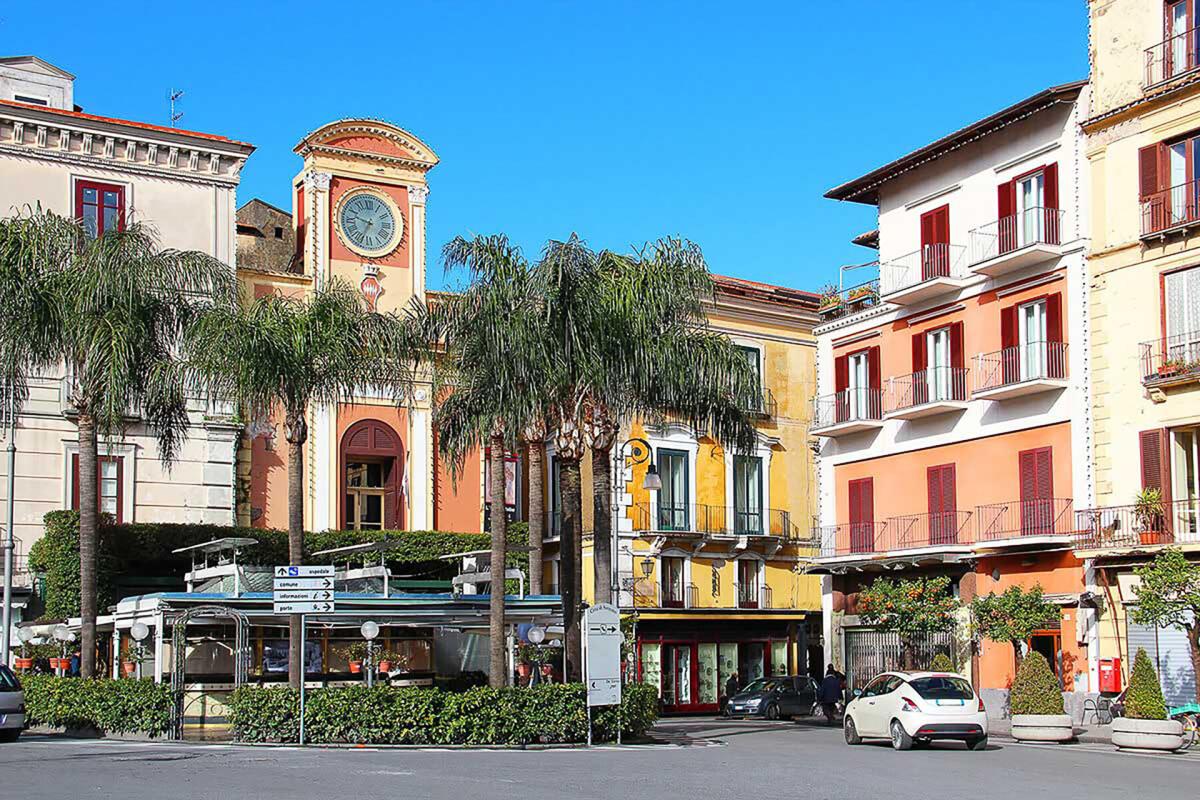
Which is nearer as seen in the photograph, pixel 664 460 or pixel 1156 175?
pixel 1156 175

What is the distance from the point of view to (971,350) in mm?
41969

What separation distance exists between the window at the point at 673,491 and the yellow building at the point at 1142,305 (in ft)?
61.8

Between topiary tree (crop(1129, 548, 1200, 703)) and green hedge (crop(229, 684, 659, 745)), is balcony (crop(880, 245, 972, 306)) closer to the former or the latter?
topiary tree (crop(1129, 548, 1200, 703))

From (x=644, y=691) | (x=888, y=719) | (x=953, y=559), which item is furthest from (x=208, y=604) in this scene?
(x=953, y=559)

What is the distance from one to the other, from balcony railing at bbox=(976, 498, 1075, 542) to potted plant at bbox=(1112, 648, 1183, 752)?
29.2ft

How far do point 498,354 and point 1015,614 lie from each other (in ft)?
49.2

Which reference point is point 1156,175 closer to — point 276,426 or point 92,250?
point 92,250

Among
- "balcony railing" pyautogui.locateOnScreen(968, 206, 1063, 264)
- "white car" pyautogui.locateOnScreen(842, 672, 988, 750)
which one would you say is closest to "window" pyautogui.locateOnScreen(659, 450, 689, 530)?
"balcony railing" pyautogui.locateOnScreen(968, 206, 1063, 264)

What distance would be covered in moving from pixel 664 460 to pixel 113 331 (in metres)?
25.8

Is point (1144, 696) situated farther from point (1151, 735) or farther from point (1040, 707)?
point (1040, 707)

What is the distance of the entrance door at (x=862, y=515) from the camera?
150 feet

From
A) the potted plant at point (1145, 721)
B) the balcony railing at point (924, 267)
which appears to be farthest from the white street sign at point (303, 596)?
the balcony railing at point (924, 267)

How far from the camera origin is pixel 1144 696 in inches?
1145

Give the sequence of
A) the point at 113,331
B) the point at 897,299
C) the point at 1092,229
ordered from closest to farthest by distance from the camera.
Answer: the point at 113,331 < the point at 1092,229 < the point at 897,299
